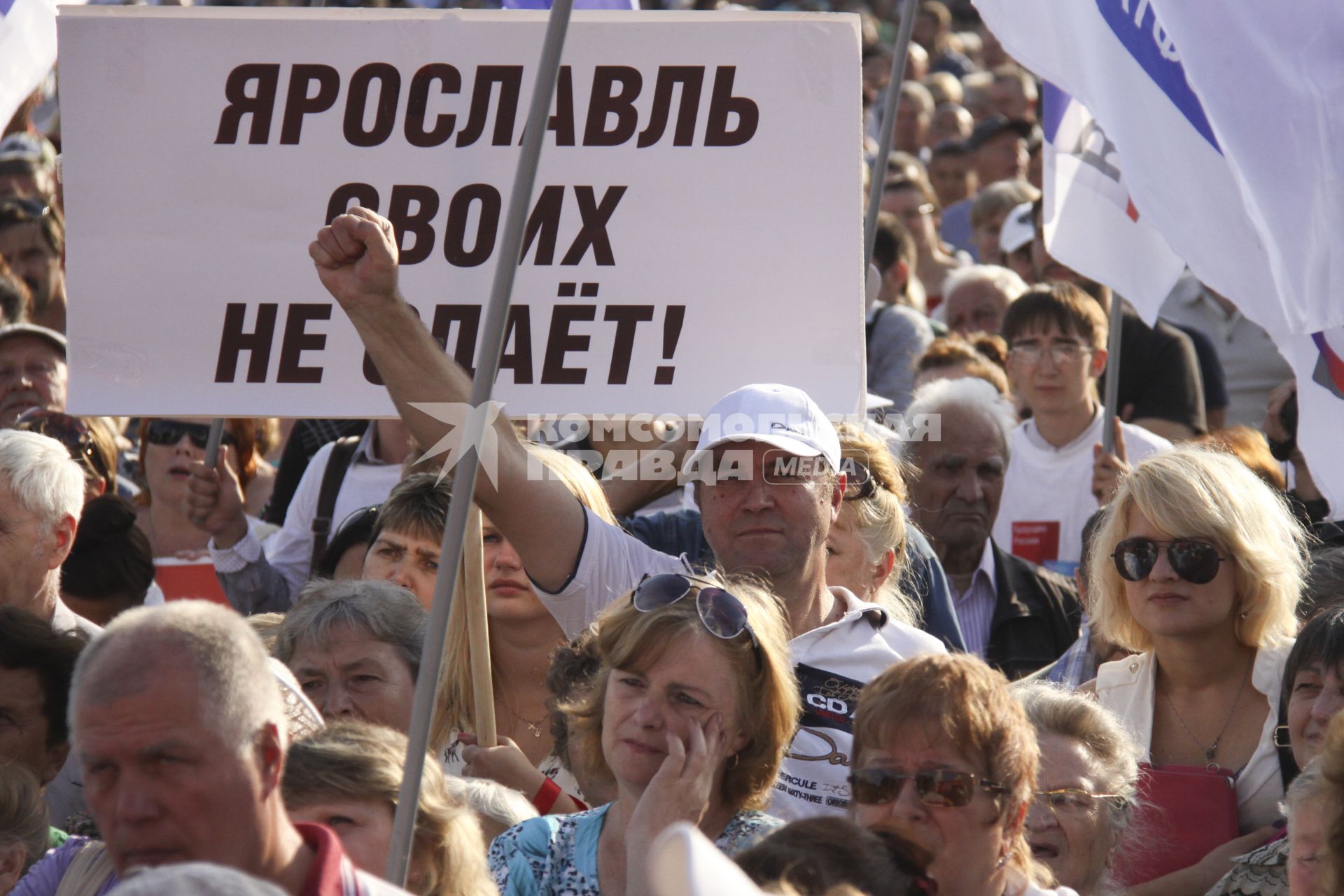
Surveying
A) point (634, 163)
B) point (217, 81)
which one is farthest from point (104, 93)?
point (634, 163)

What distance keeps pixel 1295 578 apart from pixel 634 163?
6.42ft

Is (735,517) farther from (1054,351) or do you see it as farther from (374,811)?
(1054,351)

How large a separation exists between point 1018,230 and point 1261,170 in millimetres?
5584

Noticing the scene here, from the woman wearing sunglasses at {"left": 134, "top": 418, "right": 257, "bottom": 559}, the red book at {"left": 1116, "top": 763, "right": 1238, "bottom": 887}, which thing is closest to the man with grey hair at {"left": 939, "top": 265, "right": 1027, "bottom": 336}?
the woman wearing sunglasses at {"left": 134, "top": 418, "right": 257, "bottom": 559}

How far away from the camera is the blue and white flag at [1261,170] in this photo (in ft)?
13.8

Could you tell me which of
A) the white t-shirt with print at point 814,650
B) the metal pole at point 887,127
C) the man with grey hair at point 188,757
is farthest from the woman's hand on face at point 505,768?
the metal pole at point 887,127

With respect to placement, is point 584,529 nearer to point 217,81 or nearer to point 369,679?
point 369,679

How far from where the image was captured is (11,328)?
23.1 feet

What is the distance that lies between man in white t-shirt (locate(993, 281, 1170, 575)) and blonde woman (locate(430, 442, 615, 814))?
2.70m

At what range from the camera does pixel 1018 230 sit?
32.3 feet

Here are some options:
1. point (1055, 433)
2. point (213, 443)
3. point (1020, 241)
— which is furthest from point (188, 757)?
point (1020, 241)

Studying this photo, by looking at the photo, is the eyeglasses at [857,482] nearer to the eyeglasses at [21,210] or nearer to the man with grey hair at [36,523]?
the man with grey hair at [36,523]

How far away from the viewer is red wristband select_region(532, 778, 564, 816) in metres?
4.08

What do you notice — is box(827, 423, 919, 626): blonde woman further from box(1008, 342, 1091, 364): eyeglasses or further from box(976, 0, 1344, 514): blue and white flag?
box(1008, 342, 1091, 364): eyeglasses
